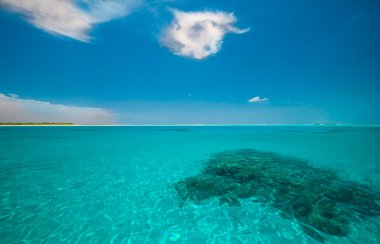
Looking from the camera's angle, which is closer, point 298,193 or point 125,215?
point 125,215

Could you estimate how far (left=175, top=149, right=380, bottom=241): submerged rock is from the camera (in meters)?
6.16

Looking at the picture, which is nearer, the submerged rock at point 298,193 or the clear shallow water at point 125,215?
the clear shallow water at point 125,215

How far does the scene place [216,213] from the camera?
653 centimetres

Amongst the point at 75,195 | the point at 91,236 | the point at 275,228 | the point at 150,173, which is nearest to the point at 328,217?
the point at 275,228

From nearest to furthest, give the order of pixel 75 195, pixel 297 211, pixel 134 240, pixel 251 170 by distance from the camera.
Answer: pixel 134 240, pixel 297 211, pixel 75 195, pixel 251 170

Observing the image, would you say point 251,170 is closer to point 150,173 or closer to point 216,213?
point 216,213

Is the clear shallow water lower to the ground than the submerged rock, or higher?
lower

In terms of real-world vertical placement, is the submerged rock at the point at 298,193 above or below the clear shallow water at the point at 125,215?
above

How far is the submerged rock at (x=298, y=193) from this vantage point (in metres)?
6.16

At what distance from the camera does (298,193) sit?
815 cm

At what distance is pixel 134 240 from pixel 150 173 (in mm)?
6323

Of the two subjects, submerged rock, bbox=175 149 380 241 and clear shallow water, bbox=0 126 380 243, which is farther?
submerged rock, bbox=175 149 380 241

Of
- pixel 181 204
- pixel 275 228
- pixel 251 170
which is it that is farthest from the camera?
pixel 251 170

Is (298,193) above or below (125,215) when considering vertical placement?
above
